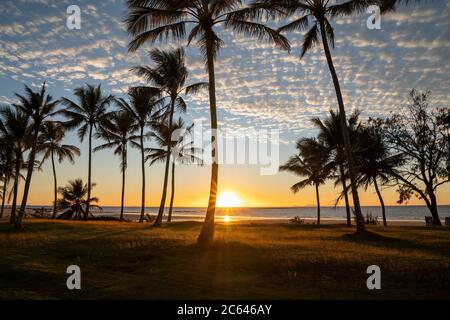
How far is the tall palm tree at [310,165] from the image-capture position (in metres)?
28.8

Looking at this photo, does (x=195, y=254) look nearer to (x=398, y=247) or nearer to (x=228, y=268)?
(x=228, y=268)

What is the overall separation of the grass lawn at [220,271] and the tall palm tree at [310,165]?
15.4m

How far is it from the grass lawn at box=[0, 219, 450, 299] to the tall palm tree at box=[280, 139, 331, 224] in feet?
50.6

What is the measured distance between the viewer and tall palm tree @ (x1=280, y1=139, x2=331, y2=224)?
2884 cm

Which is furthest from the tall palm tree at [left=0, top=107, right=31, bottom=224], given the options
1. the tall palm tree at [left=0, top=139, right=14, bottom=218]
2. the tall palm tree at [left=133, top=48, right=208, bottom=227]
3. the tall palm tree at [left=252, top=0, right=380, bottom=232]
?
the tall palm tree at [left=252, top=0, right=380, bottom=232]

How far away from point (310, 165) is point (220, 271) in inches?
1082

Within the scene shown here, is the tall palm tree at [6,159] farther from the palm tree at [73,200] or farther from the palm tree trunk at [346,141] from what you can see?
the palm tree trunk at [346,141]

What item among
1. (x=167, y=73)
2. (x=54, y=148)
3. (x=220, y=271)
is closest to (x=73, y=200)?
(x=54, y=148)

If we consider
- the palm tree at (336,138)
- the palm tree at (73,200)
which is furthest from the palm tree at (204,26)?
the palm tree at (73,200)

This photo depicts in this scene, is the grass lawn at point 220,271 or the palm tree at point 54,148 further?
the palm tree at point 54,148

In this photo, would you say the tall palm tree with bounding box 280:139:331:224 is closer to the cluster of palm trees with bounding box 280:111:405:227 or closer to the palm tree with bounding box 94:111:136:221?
the cluster of palm trees with bounding box 280:111:405:227

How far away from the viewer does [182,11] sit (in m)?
14.4

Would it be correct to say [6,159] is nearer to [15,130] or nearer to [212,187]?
[15,130]

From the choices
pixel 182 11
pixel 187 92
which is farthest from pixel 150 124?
pixel 182 11
